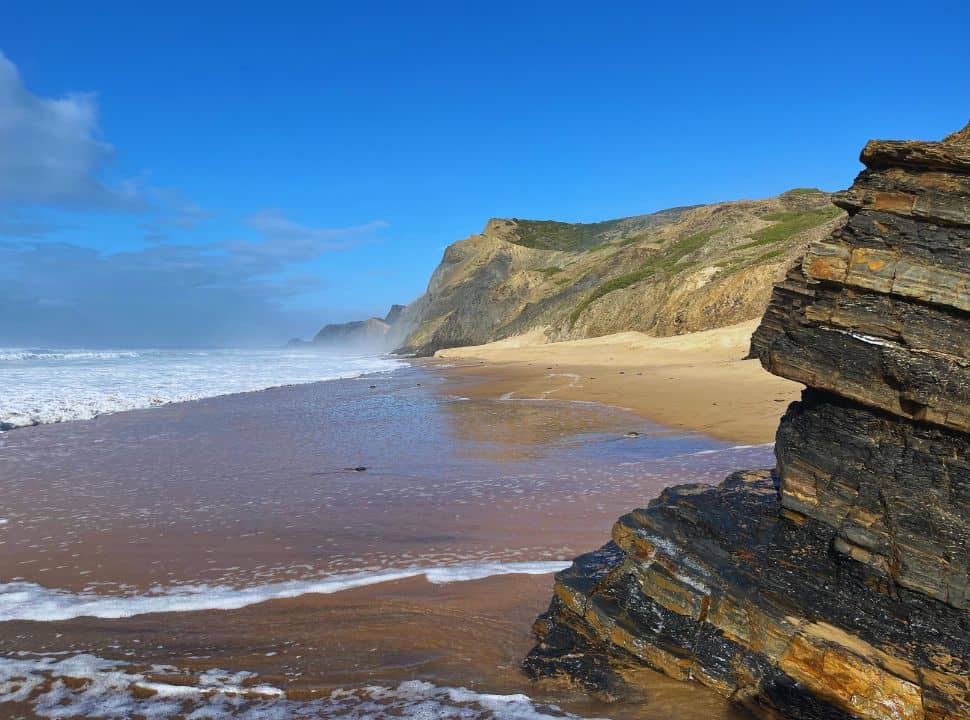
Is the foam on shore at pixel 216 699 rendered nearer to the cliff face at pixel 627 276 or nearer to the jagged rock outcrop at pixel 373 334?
the cliff face at pixel 627 276

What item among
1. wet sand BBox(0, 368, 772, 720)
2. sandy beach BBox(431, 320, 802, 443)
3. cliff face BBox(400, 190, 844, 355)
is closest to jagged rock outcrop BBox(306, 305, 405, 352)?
cliff face BBox(400, 190, 844, 355)

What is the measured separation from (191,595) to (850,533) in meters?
5.19

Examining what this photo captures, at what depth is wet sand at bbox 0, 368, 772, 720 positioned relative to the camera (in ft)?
14.1

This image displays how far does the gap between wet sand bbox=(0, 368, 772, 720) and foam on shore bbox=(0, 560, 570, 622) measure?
3 cm

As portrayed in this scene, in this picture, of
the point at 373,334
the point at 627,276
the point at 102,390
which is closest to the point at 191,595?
the point at 102,390

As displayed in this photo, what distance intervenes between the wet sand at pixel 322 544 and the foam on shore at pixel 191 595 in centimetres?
3

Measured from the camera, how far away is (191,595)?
5.68 meters

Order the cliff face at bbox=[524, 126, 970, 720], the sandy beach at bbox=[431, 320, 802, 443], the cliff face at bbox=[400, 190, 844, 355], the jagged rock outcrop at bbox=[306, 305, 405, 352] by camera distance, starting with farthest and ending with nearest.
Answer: the jagged rock outcrop at bbox=[306, 305, 405, 352]
the cliff face at bbox=[400, 190, 844, 355]
the sandy beach at bbox=[431, 320, 802, 443]
the cliff face at bbox=[524, 126, 970, 720]

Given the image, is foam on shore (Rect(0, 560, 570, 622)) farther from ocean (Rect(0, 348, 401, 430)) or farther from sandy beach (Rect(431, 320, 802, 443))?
ocean (Rect(0, 348, 401, 430))

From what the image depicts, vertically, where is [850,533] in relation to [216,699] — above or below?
above

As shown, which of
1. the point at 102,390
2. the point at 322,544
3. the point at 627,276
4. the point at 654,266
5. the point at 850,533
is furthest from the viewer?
the point at 654,266

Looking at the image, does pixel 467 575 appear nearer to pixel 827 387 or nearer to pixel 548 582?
pixel 548 582

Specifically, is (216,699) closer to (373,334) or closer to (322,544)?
(322,544)

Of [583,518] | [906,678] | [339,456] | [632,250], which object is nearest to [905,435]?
[906,678]
